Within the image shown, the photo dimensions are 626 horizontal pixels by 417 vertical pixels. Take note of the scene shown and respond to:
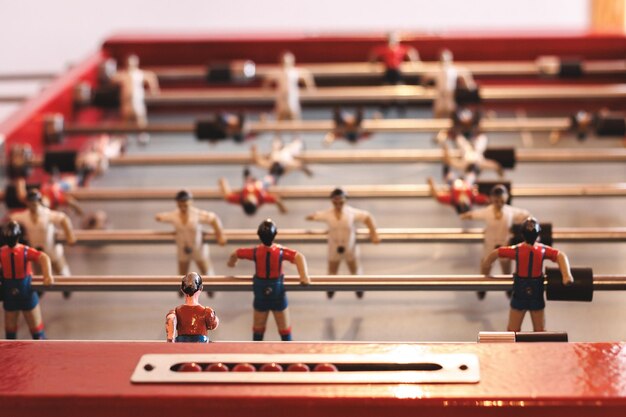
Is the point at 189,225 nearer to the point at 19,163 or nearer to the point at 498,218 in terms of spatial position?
the point at 498,218

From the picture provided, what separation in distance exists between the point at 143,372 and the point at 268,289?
82 centimetres

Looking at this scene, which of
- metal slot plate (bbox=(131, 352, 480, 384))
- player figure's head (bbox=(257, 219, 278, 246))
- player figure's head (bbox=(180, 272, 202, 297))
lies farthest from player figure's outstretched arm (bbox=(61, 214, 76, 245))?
metal slot plate (bbox=(131, 352, 480, 384))

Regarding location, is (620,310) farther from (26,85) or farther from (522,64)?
(26,85)

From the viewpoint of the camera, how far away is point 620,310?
2844mm

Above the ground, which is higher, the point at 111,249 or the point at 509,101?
the point at 509,101

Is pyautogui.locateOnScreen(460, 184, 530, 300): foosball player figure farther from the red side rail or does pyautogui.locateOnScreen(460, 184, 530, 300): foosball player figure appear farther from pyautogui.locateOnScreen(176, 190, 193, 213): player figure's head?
the red side rail

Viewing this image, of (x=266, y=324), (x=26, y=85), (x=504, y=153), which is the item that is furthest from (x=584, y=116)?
(x=26, y=85)

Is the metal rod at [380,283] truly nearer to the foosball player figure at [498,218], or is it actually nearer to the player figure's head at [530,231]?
the player figure's head at [530,231]

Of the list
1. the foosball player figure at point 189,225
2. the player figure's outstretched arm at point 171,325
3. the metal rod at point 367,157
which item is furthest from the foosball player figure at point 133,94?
the player figure's outstretched arm at point 171,325

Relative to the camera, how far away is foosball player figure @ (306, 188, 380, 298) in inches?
115

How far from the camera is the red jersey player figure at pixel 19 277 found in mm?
2660

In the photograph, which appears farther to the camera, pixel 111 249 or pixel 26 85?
pixel 26 85

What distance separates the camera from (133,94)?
4.32 m

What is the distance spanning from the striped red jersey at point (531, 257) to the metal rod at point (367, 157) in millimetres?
1126
